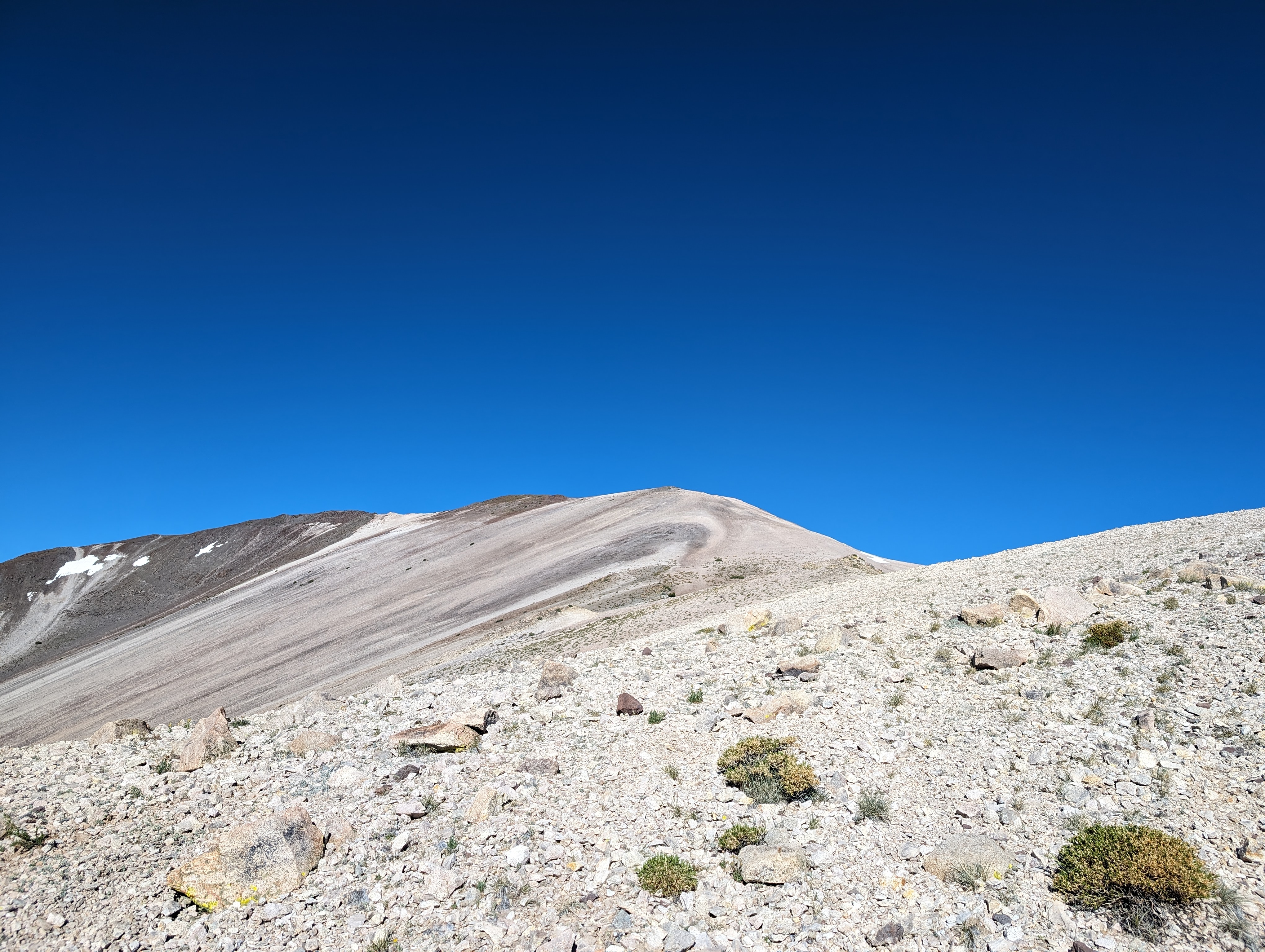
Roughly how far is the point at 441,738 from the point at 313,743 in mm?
2844

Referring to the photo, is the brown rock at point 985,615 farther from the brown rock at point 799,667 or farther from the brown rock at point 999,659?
the brown rock at point 799,667

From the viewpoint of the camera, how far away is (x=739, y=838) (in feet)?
35.2

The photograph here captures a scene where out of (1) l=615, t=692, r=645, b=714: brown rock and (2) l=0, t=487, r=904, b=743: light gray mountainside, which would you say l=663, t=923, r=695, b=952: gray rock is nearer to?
(1) l=615, t=692, r=645, b=714: brown rock

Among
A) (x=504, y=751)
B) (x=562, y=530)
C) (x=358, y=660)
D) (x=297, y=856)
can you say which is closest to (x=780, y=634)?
(x=504, y=751)

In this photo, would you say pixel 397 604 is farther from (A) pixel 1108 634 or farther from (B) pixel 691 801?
(A) pixel 1108 634

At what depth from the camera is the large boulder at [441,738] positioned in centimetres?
1433

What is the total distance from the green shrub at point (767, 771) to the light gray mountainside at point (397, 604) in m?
16.7

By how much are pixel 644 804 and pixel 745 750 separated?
2.28 meters

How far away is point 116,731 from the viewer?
53.6ft

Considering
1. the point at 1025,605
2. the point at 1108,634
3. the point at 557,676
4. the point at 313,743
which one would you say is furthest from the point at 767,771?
the point at 1025,605

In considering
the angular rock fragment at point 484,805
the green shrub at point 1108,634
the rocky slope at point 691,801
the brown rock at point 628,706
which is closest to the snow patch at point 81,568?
the rocky slope at point 691,801

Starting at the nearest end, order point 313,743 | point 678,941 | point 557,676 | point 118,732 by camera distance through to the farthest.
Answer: point 678,941, point 313,743, point 118,732, point 557,676

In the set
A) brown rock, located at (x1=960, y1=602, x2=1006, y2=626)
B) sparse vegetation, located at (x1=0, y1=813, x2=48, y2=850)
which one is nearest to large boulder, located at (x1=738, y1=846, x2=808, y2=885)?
sparse vegetation, located at (x1=0, y1=813, x2=48, y2=850)

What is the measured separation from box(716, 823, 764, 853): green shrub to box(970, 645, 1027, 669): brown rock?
26.2ft
